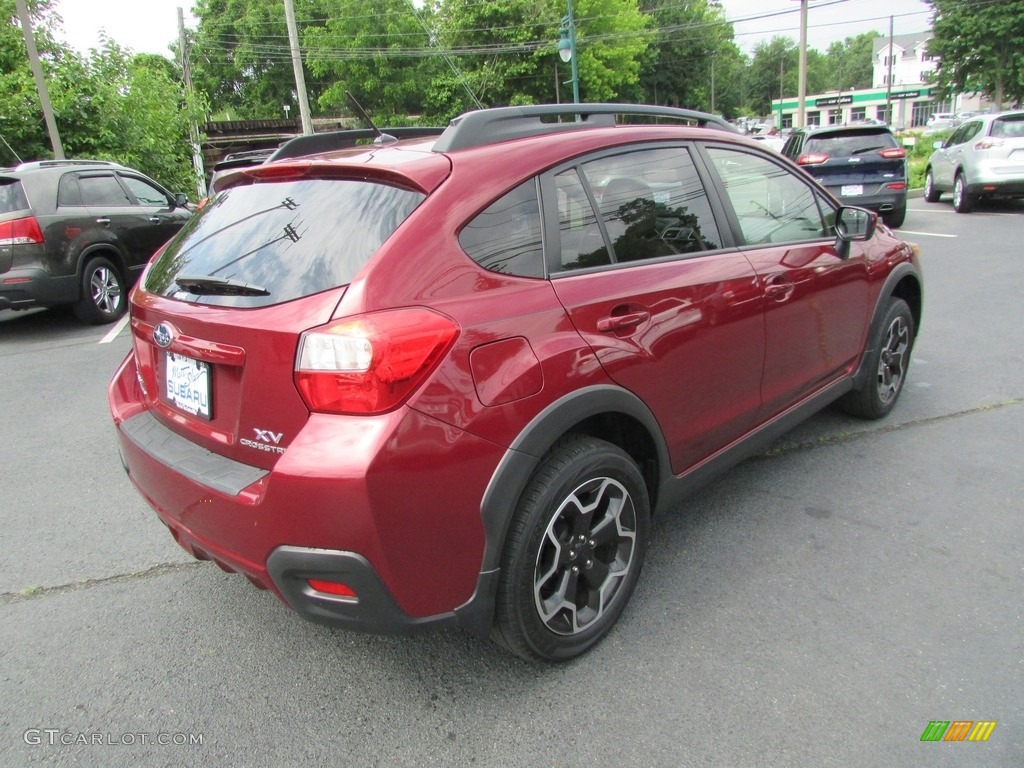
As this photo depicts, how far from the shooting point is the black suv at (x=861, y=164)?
37.2 ft

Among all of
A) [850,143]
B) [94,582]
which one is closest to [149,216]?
[94,582]

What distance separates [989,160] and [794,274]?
38.1 feet

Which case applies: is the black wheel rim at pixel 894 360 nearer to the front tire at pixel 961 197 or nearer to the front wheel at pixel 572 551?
the front wheel at pixel 572 551

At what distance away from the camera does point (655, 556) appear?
3062 millimetres

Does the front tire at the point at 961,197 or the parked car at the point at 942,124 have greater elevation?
the parked car at the point at 942,124

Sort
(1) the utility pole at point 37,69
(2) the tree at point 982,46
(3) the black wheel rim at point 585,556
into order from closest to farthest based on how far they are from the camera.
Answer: (3) the black wheel rim at point 585,556
(1) the utility pole at point 37,69
(2) the tree at point 982,46

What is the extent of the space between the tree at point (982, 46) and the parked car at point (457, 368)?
1625 inches

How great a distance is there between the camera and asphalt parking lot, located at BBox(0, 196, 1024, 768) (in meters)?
2.13

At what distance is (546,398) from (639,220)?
0.93 metres

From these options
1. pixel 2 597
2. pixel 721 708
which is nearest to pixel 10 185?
pixel 2 597

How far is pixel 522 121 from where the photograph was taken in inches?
103

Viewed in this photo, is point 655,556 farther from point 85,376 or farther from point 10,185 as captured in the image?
point 10,185

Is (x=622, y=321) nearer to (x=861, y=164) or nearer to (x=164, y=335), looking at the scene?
(x=164, y=335)

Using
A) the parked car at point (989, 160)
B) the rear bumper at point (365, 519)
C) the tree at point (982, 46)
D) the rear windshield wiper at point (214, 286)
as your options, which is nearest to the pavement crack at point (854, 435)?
the rear bumper at point (365, 519)
